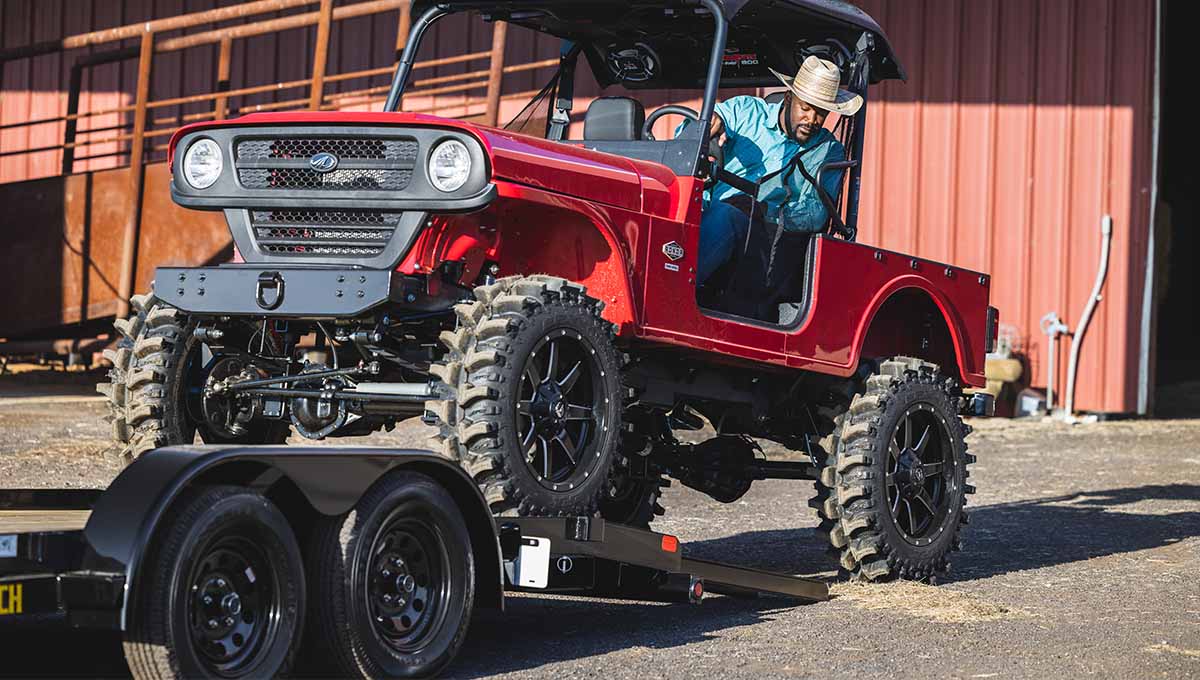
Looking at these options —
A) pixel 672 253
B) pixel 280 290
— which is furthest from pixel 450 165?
pixel 672 253

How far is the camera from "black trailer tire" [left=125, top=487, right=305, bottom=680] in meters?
4.91

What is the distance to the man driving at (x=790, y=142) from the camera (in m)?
8.41

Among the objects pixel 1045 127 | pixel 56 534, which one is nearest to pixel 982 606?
pixel 56 534

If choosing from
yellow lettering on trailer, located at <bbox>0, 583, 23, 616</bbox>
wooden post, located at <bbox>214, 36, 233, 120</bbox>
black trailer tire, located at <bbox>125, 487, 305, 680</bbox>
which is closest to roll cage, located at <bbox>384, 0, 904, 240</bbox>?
black trailer tire, located at <bbox>125, 487, 305, 680</bbox>

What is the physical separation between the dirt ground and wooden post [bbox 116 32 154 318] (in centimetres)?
249

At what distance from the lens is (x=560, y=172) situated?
6.71 m

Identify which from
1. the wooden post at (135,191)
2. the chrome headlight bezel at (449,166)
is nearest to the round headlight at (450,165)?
the chrome headlight bezel at (449,166)

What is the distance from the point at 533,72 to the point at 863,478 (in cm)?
1150

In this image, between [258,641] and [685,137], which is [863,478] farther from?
[258,641]

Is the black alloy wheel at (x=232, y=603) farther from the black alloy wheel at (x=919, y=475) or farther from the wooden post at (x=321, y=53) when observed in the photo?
the wooden post at (x=321, y=53)

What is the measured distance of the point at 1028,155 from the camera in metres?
17.9

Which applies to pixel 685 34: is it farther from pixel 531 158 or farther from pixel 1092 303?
pixel 1092 303

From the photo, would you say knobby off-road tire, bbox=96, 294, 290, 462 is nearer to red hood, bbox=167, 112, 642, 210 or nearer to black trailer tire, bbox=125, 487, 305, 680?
red hood, bbox=167, 112, 642, 210

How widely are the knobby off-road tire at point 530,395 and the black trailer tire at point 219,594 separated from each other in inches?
38.1
